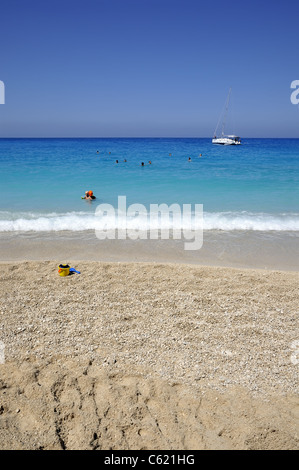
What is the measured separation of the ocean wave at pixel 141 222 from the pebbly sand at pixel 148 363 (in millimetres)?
3971

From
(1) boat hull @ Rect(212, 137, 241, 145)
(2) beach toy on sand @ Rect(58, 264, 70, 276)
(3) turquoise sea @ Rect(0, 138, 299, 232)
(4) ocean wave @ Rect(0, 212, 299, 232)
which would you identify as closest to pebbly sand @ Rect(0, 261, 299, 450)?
(2) beach toy on sand @ Rect(58, 264, 70, 276)

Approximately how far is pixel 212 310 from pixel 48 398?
2938 millimetres

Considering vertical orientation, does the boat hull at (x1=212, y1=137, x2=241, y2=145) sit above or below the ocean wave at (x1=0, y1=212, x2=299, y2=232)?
above

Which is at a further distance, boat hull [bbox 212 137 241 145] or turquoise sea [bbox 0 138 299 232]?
boat hull [bbox 212 137 241 145]

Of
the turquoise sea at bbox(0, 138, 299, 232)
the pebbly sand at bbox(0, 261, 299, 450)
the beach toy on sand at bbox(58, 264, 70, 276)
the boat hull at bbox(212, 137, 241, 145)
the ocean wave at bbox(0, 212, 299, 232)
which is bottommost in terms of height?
the pebbly sand at bbox(0, 261, 299, 450)

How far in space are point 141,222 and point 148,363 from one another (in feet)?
23.3

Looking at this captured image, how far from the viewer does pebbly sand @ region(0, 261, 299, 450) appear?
3.06 meters

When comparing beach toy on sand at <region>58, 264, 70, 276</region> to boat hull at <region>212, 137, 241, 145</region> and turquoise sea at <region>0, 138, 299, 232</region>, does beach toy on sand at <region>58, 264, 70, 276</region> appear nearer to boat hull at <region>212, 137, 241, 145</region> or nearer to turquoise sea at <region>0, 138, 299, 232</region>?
turquoise sea at <region>0, 138, 299, 232</region>

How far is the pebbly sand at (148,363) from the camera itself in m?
3.06

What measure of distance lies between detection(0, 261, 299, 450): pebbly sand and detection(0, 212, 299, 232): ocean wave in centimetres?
397

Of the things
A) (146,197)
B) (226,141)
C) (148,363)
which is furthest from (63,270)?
(226,141)

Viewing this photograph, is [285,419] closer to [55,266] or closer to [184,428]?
[184,428]
